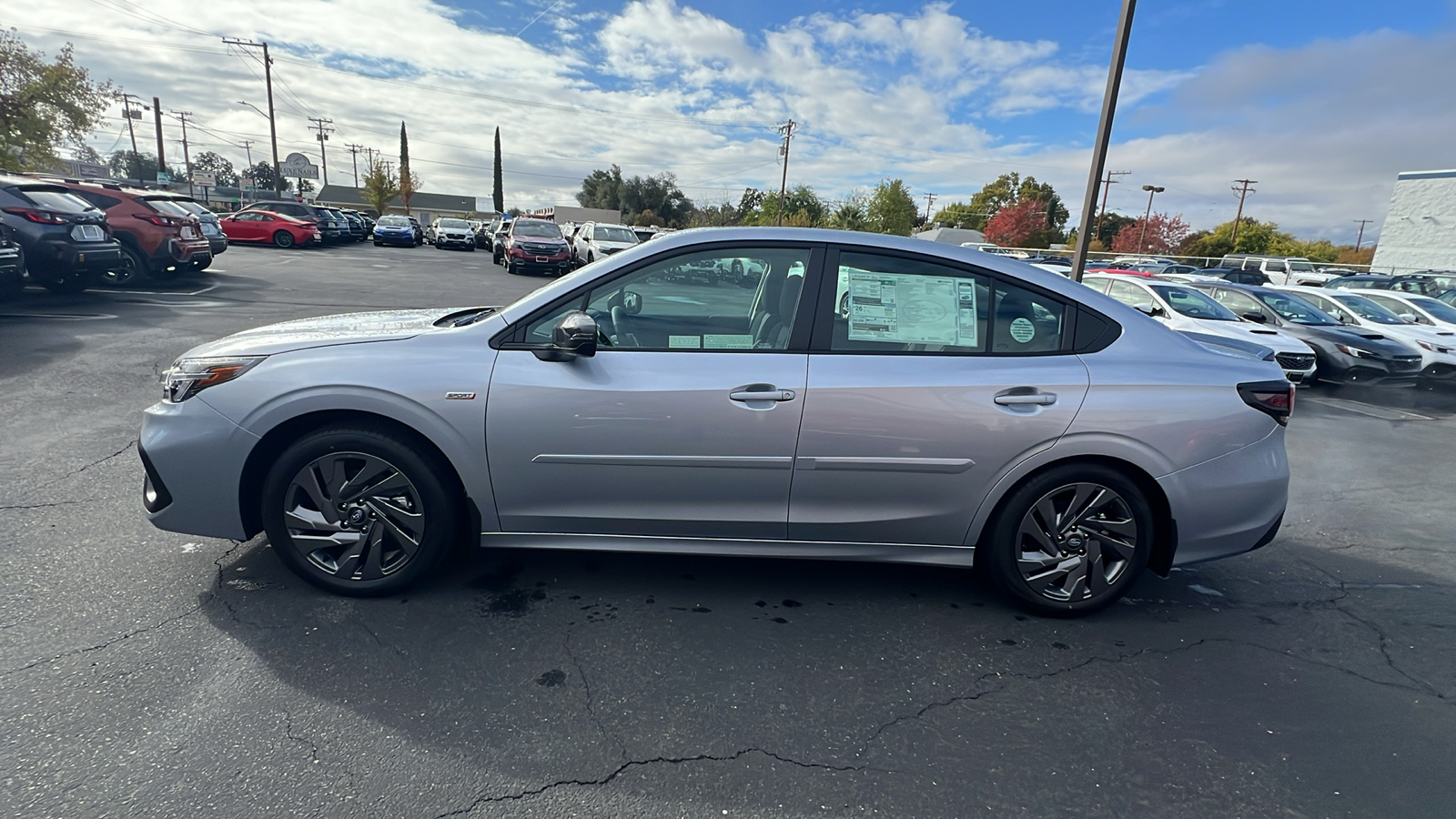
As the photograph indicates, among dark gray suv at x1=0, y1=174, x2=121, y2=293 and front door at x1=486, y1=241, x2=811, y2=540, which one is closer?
front door at x1=486, y1=241, x2=811, y2=540

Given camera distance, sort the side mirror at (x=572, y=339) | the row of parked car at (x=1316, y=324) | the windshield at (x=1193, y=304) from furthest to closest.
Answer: the windshield at (x=1193, y=304) → the row of parked car at (x=1316, y=324) → the side mirror at (x=572, y=339)

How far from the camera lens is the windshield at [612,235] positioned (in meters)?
22.8

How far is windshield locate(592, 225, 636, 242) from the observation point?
22.8 metres

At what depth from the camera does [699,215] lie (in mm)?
87125

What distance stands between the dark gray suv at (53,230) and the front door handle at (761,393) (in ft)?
37.9

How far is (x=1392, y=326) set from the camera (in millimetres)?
11312

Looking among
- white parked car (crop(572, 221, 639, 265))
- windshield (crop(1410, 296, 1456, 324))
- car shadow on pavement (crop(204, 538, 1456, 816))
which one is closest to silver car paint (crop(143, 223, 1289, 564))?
car shadow on pavement (crop(204, 538, 1456, 816))

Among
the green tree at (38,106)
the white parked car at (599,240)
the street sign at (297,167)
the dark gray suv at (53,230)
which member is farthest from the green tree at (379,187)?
the dark gray suv at (53,230)

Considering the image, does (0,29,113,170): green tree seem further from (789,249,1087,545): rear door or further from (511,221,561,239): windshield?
(789,249,1087,545): rear door

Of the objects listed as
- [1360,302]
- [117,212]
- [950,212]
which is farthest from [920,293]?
[950,212]

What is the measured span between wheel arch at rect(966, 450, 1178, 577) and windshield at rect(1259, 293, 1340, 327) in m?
10.4

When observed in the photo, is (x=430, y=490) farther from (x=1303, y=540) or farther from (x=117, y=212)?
(x=117, y=212)

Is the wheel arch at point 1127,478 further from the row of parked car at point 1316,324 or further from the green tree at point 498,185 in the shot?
the green tree at point 498,185

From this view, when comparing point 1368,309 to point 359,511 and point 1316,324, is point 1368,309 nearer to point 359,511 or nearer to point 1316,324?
point 1316,324
